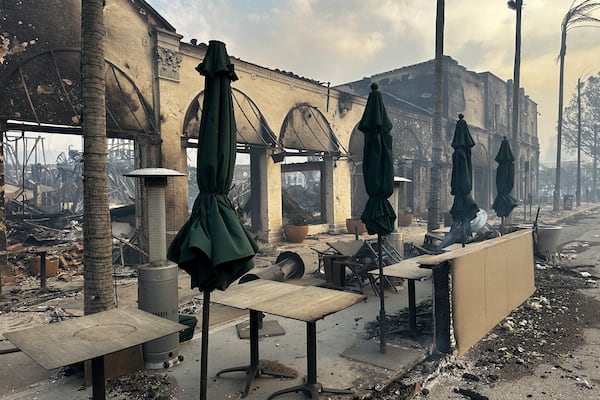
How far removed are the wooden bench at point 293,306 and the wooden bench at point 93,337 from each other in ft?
3.07

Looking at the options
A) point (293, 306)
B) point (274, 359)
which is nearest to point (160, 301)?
point (274, 359)

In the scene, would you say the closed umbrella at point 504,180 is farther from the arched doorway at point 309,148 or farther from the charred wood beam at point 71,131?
the charred wood beam at point 71,131

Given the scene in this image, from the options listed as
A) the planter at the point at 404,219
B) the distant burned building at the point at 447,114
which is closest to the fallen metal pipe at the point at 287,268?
the planter at the point at 404,219

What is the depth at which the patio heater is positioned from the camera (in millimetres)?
4988

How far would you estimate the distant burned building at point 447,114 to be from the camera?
84.8ft

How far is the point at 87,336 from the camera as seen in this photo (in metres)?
3.45

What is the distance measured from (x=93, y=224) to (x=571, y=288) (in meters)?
9.53

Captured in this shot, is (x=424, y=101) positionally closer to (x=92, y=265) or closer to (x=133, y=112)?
(x=133, y=112)

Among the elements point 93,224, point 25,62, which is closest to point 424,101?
point 25,62

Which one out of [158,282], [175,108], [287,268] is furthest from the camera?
A: [175,108]

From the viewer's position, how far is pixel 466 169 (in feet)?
28.6

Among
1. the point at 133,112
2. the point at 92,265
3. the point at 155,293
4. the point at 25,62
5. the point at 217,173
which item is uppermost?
the point at 25,62

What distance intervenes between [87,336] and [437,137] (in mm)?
13985

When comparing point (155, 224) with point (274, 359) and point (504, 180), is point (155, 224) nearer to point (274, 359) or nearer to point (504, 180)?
point (274, 359)
